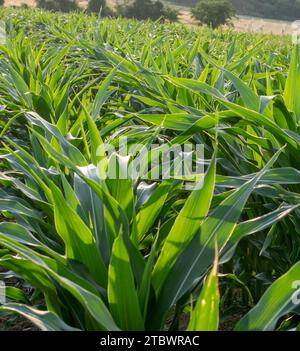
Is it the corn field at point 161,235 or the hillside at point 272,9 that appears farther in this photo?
the hillside at point 272,9

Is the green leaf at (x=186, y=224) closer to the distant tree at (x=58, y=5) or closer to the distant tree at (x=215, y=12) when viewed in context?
the distant tree at (x=58, y=5)

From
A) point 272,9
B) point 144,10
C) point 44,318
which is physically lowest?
Answer: point 44,318

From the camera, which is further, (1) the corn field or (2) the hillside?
(2) the hillside

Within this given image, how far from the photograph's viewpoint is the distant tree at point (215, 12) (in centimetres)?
2297

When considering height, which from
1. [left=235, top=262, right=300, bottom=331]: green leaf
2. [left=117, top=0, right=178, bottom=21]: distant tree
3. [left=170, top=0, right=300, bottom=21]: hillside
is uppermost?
[left=170, top=0, right=300, bottom=21]: hillside

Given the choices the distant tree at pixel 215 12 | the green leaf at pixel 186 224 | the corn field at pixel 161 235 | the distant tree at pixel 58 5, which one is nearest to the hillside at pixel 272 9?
the distant tree at pixel 215 12

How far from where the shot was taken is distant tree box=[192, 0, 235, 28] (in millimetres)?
22969

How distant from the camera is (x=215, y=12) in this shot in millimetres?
23094

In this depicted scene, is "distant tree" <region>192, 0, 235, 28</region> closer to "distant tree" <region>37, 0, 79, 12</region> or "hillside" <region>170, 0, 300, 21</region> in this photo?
"distant tree" <region>37, 0, 79, 12</region>

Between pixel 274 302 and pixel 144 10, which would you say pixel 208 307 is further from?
pixel 144 10

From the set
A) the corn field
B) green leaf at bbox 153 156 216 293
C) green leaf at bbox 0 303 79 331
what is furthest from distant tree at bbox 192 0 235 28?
green leaf at bbox 0 303 79 331

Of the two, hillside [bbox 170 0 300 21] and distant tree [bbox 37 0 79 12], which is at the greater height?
hillside [bbox 170 0 300 21]

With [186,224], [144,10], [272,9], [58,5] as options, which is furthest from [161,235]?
[272,9]
